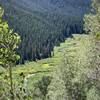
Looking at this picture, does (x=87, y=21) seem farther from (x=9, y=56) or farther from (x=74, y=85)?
(x=74, y=85)

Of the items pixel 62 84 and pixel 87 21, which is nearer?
pixel 87 21

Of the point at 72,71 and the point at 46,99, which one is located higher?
the point at 72,71

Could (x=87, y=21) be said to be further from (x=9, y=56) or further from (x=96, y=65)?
(x=9, y=56)

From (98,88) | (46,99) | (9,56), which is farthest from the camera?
(46,99)

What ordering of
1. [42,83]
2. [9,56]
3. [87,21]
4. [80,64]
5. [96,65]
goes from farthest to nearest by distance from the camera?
[42,83] → [80,64] → [96,65] → [87,21] → [9,56]

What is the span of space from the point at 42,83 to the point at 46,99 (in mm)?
14270

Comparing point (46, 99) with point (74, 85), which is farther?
point (46, 99)

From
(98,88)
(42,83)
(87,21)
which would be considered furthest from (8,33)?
(42,83)

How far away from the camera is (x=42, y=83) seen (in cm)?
11669

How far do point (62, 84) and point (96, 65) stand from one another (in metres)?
26.3

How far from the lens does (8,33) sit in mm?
23141

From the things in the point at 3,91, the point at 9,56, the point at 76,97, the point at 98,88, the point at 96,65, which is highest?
the point at 9,56

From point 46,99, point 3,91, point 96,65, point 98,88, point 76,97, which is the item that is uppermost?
point 3,91

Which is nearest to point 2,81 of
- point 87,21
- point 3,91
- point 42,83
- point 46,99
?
point 3,91
